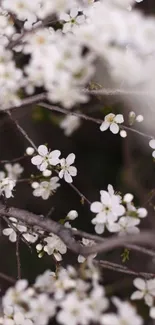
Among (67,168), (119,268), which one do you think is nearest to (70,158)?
(67,168)

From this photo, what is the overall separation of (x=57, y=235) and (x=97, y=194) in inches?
47.1

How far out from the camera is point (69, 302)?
0.85 meters

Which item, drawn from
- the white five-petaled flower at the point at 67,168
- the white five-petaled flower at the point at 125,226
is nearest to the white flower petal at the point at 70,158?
the white five-petaled flower at the point at 67,168

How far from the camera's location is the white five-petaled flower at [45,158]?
1.18 metres

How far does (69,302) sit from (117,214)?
0.22 meters

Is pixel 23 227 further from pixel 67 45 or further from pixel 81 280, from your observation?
pixel 67 45

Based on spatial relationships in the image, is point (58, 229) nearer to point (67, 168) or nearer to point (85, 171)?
point (67, 168)

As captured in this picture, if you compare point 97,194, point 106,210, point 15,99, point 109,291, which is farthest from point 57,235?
point 97,194

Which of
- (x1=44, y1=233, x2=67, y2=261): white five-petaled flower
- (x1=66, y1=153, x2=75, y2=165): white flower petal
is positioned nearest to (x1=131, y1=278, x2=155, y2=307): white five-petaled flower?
(x1=44, y1=233, x2=67, y2=261): white five-petaled flower

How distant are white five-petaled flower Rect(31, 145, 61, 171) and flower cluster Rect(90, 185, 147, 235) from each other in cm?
16

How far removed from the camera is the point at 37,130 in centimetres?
234

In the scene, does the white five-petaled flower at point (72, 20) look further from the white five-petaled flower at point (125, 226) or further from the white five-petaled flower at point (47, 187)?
the white five-petaled flower at point (125, 226)

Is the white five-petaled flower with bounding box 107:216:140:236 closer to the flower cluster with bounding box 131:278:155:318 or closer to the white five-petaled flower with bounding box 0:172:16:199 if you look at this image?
the flower cluster with bounding box 131:278:155:318

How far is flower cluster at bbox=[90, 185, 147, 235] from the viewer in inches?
39.5
